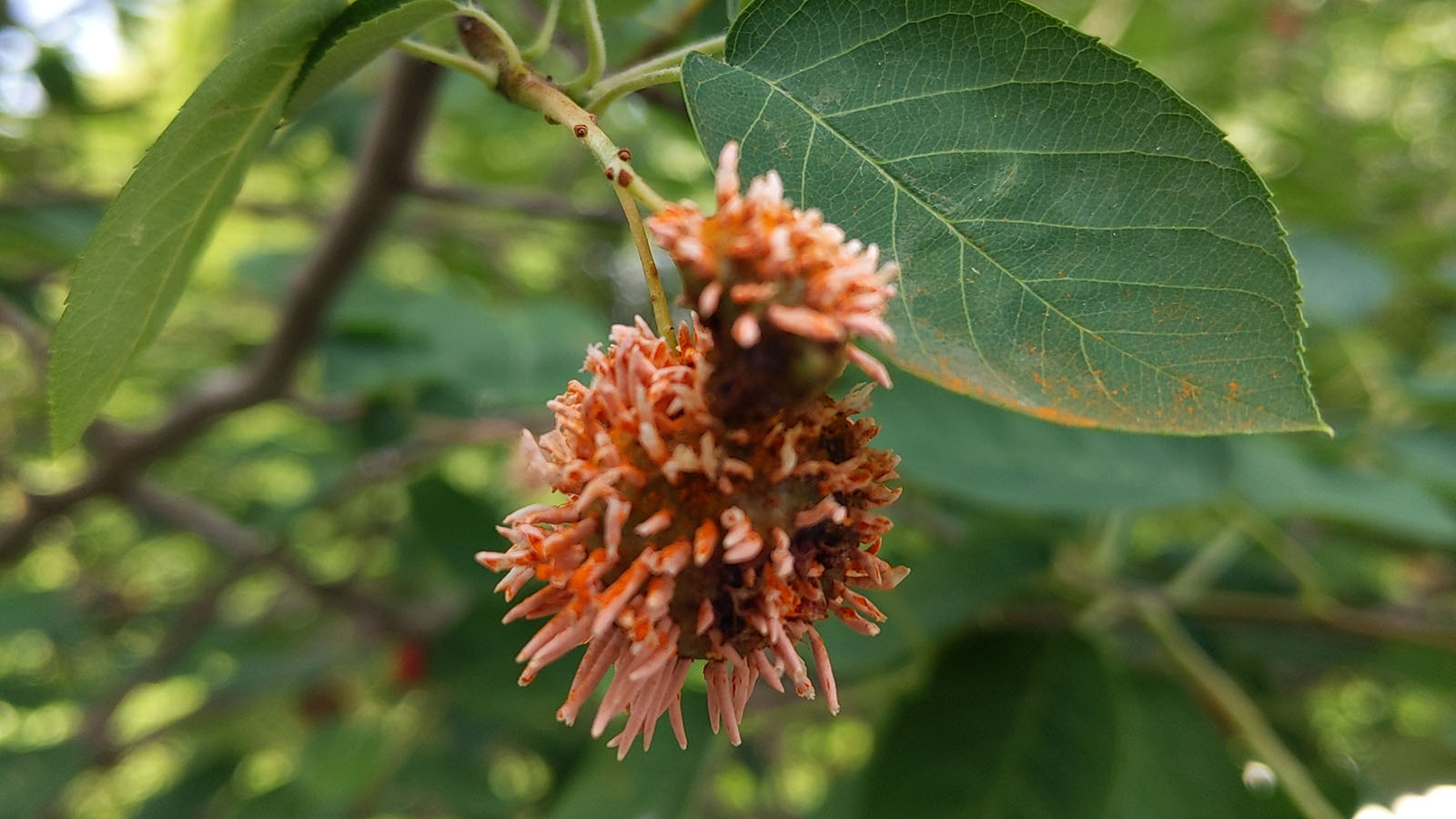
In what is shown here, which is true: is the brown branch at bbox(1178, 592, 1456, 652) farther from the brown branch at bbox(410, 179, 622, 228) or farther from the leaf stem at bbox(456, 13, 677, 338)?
the leaf stem at bbox(456, 13, 677, 338)

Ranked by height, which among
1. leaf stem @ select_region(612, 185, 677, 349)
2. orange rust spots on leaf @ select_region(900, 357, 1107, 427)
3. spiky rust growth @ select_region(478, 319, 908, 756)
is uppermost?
orange rust spots on leaf @ select_region(900, 357, 1107, 427)

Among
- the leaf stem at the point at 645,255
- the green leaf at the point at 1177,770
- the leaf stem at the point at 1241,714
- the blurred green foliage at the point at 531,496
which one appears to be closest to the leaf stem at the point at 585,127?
the leaf stem at the point at 645,255

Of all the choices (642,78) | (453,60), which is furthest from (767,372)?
(453,60)

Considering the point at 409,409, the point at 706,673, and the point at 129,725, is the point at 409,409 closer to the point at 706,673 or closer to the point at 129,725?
the point at 706,673

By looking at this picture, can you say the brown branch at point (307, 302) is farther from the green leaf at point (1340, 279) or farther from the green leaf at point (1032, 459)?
the green leaf at point (1340, 279)

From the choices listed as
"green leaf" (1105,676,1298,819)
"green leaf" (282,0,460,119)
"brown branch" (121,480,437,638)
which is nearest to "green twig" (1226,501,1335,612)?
"green leaf" (1105,676,1298,819)

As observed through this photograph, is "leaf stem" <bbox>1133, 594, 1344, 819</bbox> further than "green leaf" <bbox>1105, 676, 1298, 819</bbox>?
No

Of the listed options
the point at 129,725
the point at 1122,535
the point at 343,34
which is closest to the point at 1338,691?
the point at 1122,535

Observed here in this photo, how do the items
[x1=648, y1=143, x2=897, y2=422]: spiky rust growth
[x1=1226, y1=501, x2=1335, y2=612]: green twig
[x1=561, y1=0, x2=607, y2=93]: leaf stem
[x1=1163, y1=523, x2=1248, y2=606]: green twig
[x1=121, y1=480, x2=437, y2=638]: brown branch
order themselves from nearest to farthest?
[x1=648, y1=143, x2=897, y2=422]: spiky rust growth → [x1=561, y1=0, x2=607, y2=93]: leaf stem → [x1=1226, y1=501, x2=1335, y2=612]: green twig → [x1=1163, y1=523, x2=1248, y2=606]: green twig → [x1=121, y1=480, x2=437, y2=638]: brown branch
